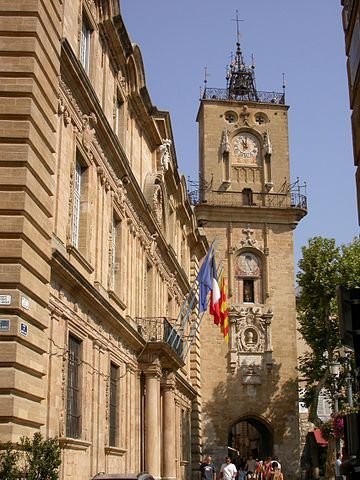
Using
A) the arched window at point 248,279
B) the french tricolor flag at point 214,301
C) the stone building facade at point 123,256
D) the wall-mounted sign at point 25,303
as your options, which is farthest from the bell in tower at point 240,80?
the wall-mounted sign at point 25,303

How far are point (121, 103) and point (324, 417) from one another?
36.8m

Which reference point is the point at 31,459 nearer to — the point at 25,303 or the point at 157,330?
the point at 25,303

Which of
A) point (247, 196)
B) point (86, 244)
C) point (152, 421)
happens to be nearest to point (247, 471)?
point (247, 196)

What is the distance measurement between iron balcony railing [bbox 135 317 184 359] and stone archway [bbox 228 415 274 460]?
1693 cm

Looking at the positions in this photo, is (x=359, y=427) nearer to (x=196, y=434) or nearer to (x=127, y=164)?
(x=127, y=164)

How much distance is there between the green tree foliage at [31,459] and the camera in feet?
37.0

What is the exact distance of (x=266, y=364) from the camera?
147 feet

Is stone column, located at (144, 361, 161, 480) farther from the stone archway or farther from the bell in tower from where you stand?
the bell in tower

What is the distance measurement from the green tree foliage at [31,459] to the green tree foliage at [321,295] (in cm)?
3208

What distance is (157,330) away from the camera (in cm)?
2769

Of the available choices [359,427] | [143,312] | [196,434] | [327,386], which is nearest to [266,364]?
[327,386]

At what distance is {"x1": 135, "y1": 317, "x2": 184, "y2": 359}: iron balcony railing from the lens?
2616cm

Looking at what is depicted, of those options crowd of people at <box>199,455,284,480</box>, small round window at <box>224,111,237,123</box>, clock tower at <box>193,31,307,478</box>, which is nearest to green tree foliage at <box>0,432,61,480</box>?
crowd of people at <box>199,455,284,480</box>

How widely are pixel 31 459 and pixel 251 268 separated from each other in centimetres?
3542
